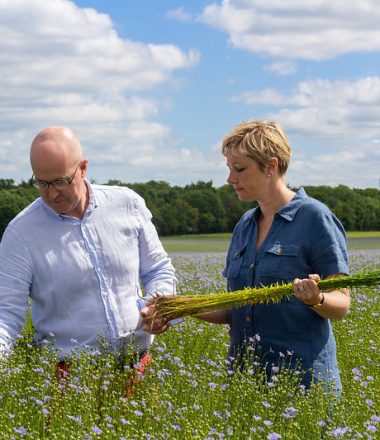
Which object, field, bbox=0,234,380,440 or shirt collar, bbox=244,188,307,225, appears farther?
shirt collar, bbox=244,188,307,225

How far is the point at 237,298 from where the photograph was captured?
3639 millimetres

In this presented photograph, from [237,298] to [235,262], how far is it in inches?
16.4

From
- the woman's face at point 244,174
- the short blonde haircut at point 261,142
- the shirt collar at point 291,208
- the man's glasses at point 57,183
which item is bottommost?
the shirt collar at point 291,208

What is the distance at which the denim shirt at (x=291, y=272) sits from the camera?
3.73 metres

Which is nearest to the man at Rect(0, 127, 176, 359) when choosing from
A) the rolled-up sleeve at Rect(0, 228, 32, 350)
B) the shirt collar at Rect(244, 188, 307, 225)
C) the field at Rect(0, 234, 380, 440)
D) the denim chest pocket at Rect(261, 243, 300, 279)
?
the rolled-up sleeve at Rect(0, 228, 32, 350)

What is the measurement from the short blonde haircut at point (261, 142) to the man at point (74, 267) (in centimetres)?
60

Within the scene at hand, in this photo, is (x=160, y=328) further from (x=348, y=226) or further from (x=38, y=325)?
(x=348, y=226)

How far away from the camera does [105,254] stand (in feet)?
12.3

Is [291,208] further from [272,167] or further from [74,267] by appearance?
[74,267]

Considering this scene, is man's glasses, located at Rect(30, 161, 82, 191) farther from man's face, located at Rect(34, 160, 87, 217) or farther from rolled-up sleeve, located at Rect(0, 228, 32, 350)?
rolled-up sleeve, located at Rect(0, 228, 32, 350)

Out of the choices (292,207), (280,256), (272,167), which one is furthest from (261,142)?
(280,256)

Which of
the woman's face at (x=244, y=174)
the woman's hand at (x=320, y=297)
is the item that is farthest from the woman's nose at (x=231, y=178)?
the woman's hand at (x=320, y=297)

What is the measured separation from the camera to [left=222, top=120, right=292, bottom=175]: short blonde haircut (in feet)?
12.2

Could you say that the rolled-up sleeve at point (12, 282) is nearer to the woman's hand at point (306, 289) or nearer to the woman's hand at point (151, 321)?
the woman's hand at point (151, 321)
